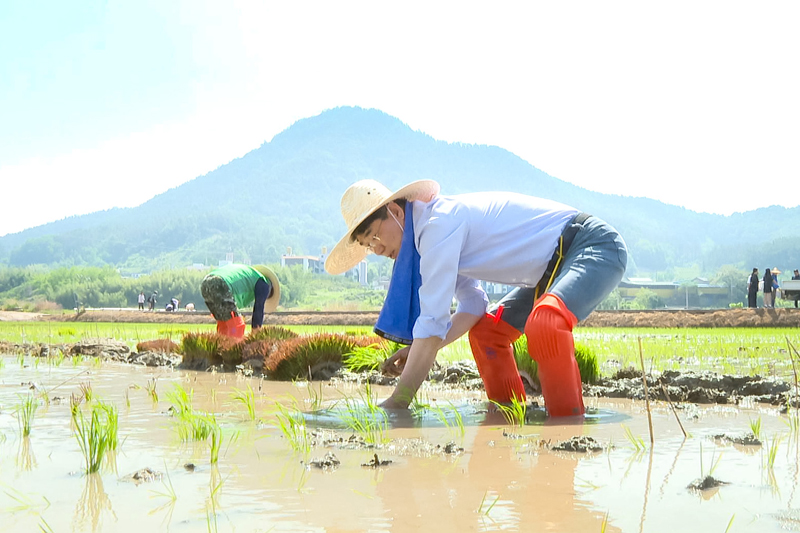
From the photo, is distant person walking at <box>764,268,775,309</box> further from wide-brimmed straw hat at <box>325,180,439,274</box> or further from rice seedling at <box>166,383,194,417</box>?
rice seedling at <box>166,383,194,417</box>

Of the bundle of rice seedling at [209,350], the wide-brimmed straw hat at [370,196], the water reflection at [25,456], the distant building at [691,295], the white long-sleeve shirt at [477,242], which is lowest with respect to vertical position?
the distant building at [691,295]

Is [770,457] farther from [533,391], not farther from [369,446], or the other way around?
[533,391]

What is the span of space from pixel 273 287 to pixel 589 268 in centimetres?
723

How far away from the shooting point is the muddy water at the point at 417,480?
179 centimetres

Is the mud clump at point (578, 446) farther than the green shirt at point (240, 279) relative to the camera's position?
No

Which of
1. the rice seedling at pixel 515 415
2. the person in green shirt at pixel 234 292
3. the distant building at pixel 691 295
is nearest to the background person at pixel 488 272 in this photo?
the rice seedling at pixel 515 415

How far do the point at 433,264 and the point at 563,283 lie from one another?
62 cm

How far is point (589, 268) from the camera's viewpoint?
3646 millimetres

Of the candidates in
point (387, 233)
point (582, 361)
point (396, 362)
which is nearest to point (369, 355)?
point (582, 361)

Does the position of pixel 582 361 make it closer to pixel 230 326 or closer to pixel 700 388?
pixel 700 388

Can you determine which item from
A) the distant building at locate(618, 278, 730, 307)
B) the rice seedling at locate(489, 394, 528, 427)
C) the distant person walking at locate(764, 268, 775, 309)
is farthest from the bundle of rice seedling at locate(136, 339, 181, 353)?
the distant building at locate(618, 278, 730, 307)

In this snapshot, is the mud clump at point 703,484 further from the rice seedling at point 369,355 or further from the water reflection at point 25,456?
the rice seedling at point 369,355

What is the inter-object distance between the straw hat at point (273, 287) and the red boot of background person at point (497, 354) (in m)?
6.12

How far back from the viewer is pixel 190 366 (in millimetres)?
7793
